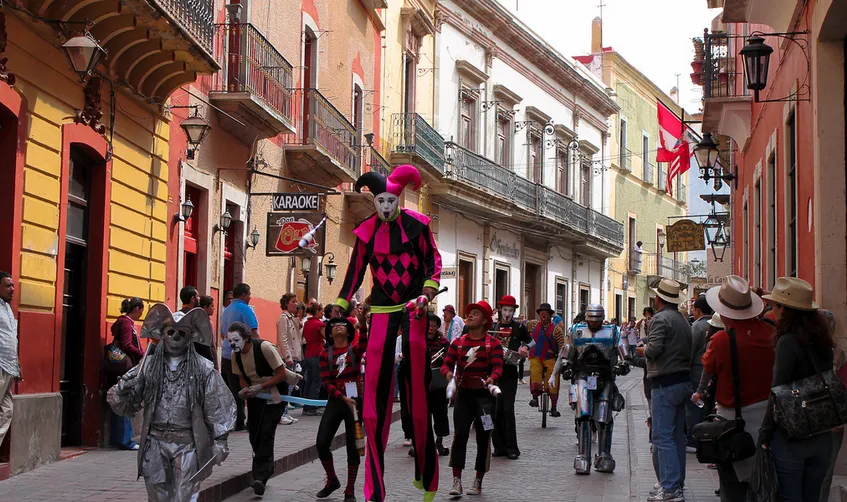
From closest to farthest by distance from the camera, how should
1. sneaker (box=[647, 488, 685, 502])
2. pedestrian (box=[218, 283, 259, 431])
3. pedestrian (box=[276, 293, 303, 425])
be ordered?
sneaker (box=[647, 488, 685, 502]), pedestrian (box=[218, 283, 259, 431]), pedestrian (box=[276, 293, 303, 425])

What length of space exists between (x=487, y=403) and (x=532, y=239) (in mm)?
27303

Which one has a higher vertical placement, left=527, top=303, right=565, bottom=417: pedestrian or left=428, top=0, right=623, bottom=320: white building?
left=428, top=0, right=623, bottom=320: white building

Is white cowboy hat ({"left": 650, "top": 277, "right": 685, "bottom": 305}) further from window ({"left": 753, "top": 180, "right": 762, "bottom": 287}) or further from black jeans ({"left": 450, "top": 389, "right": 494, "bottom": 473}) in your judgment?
window ({"left": 753, "top": 180, "right": 762, "bottom": 287})

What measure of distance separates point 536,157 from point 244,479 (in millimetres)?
28511

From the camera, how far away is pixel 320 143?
2077 cm

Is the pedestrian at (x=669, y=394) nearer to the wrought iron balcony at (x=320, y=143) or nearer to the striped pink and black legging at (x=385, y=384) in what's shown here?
the striped pink and black legging at (x=385, y=384)

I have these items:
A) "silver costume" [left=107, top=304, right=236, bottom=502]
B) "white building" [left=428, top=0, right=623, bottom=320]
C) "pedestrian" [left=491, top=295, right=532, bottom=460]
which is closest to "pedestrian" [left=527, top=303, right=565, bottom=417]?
"pedestrian" [left=491, top=295, right=532, bottom=460]

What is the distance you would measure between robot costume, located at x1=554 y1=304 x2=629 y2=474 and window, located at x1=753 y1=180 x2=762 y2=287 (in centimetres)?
627

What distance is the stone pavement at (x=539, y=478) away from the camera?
10133 millimetres

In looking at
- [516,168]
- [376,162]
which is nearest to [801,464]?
[376,162]

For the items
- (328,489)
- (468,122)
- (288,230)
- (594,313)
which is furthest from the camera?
(468,122)

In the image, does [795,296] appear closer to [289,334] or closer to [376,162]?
[289,334]

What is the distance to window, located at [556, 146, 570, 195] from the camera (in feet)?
131

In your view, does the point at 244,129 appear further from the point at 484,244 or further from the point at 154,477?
the point at 484,244
